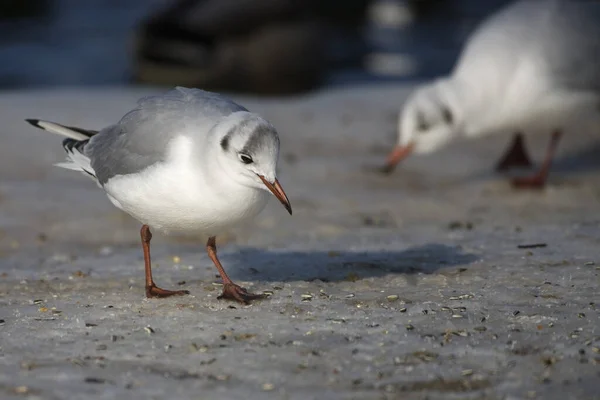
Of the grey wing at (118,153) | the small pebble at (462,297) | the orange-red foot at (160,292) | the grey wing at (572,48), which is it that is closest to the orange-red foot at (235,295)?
the orange-red foot at (160,292)

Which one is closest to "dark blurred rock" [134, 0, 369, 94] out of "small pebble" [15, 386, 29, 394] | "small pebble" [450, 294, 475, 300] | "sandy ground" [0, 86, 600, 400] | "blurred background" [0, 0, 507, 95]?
"blurred background" [0, 0, 507, 95]

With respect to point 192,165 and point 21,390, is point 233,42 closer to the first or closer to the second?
point 192,165

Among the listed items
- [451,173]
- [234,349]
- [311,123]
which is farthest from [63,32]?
[234,349]

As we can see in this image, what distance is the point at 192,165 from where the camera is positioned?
4676 millimetres

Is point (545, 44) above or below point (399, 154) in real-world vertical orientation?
above

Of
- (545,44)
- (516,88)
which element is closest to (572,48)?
(545,44)

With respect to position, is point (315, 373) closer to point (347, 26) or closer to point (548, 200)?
point (548, 200)

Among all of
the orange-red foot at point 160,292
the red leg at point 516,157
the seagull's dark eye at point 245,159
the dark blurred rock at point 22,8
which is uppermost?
the seagull's dark eye at point 245,159

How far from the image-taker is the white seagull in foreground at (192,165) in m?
4.60

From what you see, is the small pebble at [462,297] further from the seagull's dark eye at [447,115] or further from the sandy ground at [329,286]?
the seagull's dark eye at [447,115]

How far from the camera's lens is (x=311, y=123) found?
9938mm

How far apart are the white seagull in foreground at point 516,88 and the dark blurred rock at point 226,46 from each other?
5915mm

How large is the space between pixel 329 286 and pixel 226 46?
9.17 m

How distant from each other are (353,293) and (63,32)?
51.5ft
